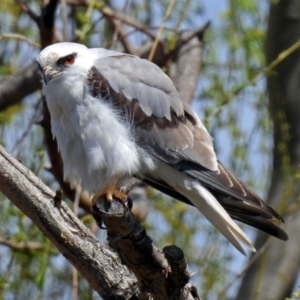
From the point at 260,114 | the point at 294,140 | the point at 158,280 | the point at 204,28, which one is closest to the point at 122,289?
the point at 158,280

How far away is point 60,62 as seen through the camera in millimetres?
3738

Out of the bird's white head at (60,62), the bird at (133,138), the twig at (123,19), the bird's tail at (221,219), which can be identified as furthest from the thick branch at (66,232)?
the twig at (123,19)

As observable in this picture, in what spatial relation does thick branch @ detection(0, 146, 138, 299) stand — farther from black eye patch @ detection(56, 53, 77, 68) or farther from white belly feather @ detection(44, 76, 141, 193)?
black eye patch @ detection(56, 53, 77, 68)

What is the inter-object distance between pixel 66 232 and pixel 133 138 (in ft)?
2.35

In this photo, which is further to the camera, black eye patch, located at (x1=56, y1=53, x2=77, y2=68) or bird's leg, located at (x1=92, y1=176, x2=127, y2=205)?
black eye patch, located at (x1=56, y1=53, x2=77, y2=68)

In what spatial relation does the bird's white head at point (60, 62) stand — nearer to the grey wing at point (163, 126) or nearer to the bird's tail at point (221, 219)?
the grey wing at point (163, 126)

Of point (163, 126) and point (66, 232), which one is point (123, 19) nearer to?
point (163, 126)

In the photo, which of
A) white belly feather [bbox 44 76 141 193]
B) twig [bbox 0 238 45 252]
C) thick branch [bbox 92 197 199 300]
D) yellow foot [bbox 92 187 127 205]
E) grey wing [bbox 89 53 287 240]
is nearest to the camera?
thick branch [bbox 92 197 199 300]

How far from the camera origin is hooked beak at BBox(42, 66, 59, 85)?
3.70 m

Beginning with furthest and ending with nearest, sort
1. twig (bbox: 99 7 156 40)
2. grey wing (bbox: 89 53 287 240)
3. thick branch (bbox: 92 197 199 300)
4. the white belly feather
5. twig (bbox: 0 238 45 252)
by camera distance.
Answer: twig (bbox: 99 7 156 40) < twig (bbox: 0 238 45 252) < grey wing (bbox: 89 53 287 240) < the white belly feather < thick branch (bbox: 92 197 199 300)

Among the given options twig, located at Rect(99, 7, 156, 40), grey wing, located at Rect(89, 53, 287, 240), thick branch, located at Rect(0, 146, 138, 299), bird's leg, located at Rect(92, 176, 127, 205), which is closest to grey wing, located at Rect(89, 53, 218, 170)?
grey wing, located at Rect(89, 53, 287, 240)

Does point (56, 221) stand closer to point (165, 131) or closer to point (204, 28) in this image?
point (165, 131)

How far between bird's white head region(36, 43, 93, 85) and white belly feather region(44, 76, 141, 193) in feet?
0.25

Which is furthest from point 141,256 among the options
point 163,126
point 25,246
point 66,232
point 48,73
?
point 25,246
